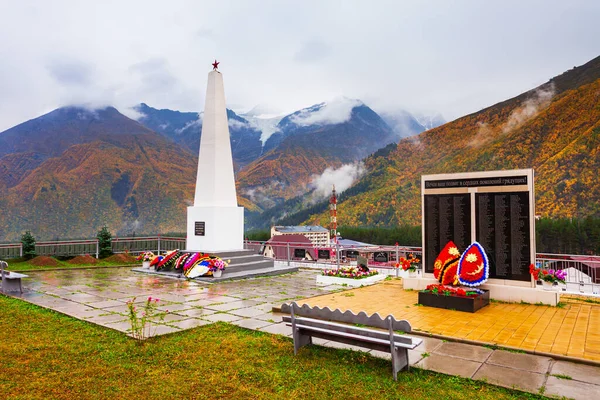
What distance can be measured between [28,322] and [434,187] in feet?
28.8

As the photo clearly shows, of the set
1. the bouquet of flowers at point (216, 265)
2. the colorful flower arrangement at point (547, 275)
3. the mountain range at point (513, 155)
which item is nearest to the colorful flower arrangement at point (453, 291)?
the colorful flower arrangement at point (547, 275)

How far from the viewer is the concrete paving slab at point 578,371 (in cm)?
421

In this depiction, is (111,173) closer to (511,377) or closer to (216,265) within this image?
(216,265)

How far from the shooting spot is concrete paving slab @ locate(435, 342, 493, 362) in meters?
4.88

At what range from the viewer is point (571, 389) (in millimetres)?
3914

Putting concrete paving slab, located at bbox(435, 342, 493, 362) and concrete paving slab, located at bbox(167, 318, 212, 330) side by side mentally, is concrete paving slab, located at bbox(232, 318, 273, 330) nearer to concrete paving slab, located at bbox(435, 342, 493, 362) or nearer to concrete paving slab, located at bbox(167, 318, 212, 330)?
concrete paving slab, located at bbox(167, 318, 212, 330)

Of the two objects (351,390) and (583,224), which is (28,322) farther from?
(583,224)

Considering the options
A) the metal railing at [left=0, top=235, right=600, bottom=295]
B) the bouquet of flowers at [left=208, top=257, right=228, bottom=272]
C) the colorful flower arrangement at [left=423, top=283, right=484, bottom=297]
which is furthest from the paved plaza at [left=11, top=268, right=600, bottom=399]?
the metal railing at [left=0, top=235, right=600, bottom=295]

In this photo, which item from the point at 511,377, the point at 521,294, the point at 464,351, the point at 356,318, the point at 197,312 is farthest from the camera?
the point at 521,294

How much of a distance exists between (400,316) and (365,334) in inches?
119

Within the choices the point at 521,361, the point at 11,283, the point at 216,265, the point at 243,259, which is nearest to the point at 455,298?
the point at 521,361

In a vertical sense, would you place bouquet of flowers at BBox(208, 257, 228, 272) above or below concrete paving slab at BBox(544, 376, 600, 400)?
above

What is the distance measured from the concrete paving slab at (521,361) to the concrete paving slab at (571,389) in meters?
0.30

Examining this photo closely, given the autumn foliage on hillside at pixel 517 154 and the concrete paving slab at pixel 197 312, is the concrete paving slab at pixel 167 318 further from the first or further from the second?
the autumn foliage on hillside at pixel 517 154
